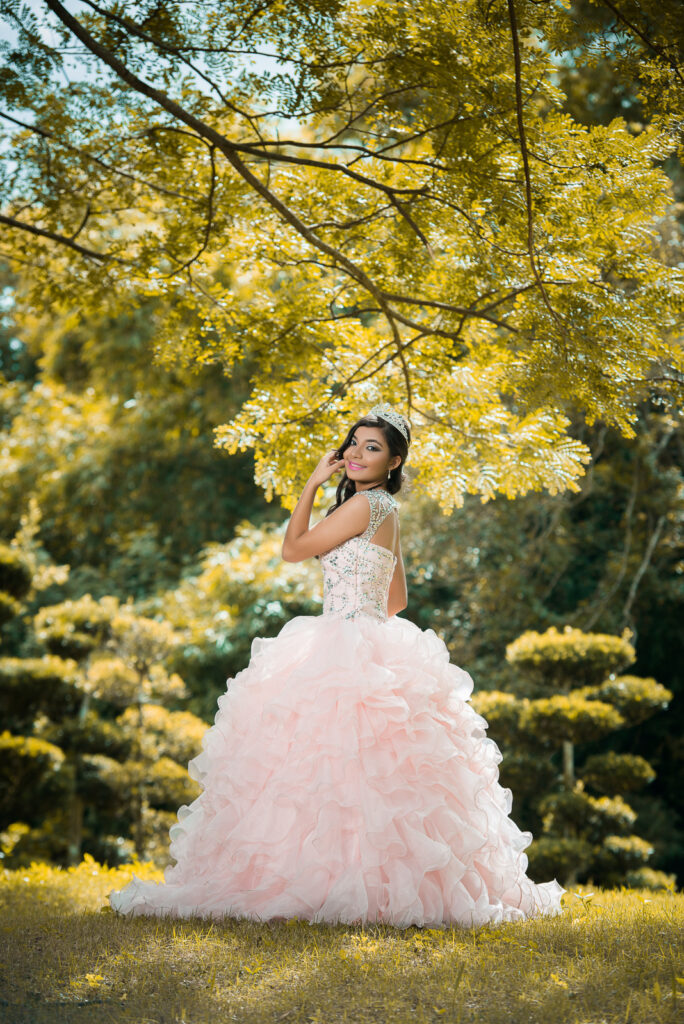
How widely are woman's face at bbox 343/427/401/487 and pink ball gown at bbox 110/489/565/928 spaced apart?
0.62 ft

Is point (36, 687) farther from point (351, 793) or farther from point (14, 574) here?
point (351, 793)

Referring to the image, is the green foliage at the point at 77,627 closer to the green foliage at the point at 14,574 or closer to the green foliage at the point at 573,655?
the green foliage at the point at 14,574

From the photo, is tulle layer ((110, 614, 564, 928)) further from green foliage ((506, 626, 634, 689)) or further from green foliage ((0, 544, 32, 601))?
green foliage ((0, 544, 32, 601))

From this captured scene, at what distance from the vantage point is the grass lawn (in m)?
2.46

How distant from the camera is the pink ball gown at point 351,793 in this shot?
348cm

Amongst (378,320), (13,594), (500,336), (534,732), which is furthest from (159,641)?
(500,336)

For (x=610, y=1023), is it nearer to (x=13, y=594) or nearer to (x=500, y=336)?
(x=500, y=336)

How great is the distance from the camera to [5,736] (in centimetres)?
798

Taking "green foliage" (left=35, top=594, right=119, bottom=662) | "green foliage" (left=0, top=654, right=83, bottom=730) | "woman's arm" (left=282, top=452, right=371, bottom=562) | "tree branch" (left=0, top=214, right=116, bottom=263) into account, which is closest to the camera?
"woman's arm" (left=282, top=452, right=371, bottom=562)

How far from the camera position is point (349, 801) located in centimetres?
352

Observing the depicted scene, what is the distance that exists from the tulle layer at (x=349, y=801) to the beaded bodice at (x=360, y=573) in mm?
92

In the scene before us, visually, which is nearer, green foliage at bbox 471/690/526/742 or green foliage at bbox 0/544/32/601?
green foliage at bbox 471/690/526/742

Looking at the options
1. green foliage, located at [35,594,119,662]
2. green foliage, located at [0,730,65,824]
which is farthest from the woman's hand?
green foliage, located at [35,594,119,662]

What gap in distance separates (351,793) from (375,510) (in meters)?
1.20
